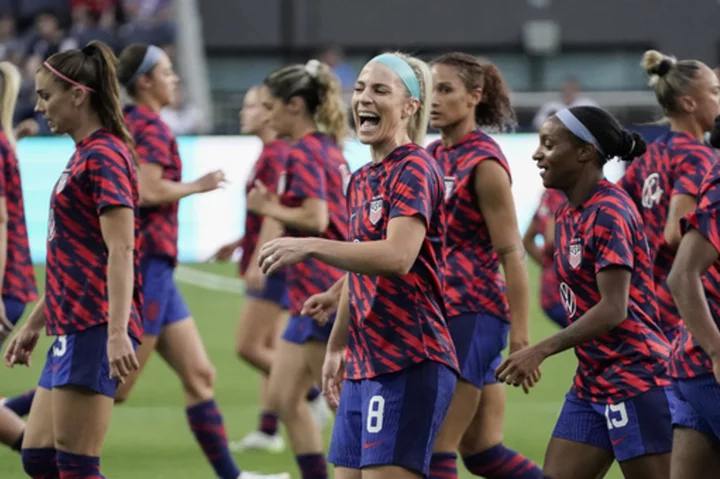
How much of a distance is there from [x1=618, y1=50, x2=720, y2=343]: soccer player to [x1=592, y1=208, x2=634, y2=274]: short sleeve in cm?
147

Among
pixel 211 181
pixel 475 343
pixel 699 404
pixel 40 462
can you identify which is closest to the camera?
pixel 699 404

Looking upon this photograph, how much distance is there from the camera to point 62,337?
559 centimetres

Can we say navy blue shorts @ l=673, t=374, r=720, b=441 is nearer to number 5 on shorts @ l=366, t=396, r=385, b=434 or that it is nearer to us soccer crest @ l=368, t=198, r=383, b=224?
number 5 on shorts @ l=366, t=396, r=385, b=434

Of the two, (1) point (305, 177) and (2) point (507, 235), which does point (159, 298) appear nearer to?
(1) point (305, 177)

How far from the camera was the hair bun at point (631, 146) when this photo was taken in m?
5.41

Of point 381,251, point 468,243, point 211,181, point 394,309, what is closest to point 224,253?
point 211,181

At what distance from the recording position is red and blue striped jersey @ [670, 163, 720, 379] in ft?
15.2

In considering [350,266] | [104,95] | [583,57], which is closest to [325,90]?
[104,95]

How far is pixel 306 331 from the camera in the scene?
7.29 meters

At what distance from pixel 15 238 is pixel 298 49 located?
17.8m

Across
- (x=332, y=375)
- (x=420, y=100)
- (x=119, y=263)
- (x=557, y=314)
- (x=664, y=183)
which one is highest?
(x=420, y=100)

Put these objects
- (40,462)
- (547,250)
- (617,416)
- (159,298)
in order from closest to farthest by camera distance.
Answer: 1. (617,416)
2. (40,462)
3. (159,298)
4. (547,250)

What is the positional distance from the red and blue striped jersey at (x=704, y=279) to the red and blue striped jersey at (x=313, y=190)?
2701mm

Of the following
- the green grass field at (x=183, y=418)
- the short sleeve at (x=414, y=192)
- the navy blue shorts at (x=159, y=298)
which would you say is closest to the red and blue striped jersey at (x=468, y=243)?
the short sleeve at (x=414, y=192)
